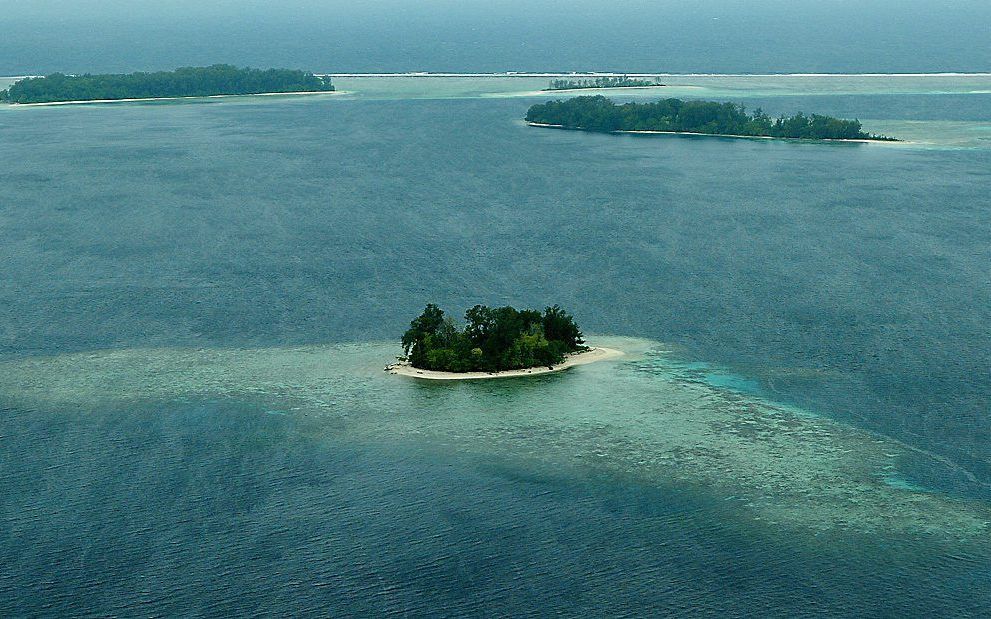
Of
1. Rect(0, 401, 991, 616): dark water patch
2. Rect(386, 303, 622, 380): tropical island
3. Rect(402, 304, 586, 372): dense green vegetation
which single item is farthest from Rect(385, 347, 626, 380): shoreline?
Rect(0, 401, 991, 616): dark water patch

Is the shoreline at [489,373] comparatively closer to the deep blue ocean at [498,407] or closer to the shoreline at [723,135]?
the deep blue ocean at [498,407]

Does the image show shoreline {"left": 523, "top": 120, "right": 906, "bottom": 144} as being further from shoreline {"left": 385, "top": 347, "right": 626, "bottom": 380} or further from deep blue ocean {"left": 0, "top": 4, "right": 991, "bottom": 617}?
shoreline {"left": 385, "top": 347, "right": 626, "bottom": 380}

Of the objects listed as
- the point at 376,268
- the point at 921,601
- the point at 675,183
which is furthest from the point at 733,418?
the point at 675,183

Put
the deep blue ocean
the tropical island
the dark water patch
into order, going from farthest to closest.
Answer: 1. the tropical island
2. the deep blue ocean
3. the dark water patch

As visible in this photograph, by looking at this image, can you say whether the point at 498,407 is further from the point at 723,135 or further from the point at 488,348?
the point at 723,135

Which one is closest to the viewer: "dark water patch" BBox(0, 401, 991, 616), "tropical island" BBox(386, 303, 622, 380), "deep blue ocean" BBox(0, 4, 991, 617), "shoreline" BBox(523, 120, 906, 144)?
"dark water patch" BBox(0, 401, 991, 616)

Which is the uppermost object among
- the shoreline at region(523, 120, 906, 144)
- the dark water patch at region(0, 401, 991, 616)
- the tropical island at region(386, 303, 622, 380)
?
the shoreline at region(523, 120, 906, 144)

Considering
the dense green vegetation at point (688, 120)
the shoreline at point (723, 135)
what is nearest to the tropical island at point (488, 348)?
the shoreline at point (723, 135)

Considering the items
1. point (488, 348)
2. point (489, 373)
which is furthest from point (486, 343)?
point (489, 373)

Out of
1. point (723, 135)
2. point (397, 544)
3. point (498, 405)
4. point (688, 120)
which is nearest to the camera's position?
point (397, 544)
